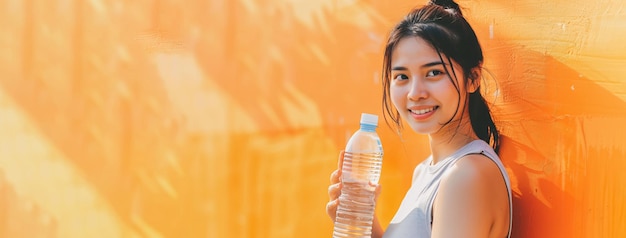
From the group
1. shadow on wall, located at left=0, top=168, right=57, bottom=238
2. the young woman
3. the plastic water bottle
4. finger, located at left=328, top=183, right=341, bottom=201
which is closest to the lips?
the young woman

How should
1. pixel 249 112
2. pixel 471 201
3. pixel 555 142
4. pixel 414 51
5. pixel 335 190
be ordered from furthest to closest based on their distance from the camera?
pixel 249 112 → pixel 335 190 → pixel 555 142 → pixel 414 51 → pixel 471 201

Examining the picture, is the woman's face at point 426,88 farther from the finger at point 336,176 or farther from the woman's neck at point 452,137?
the finger at point 336,176

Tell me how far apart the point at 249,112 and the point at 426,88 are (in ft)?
4.68

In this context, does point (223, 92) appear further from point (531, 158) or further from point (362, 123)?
point (531, 158)

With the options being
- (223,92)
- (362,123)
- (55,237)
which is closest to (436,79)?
(362,123)

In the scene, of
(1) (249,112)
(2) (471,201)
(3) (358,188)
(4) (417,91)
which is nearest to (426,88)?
(4) (417,91)

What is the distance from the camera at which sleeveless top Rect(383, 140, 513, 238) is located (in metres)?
2.21

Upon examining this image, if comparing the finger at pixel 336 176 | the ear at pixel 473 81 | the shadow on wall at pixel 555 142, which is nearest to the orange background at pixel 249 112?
the shadow on wall at pixel 555 142

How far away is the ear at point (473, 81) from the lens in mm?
2375

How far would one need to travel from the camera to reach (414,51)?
2.35 meters

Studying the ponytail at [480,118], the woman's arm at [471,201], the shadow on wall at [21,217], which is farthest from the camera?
the shadow on wall at [21,217]

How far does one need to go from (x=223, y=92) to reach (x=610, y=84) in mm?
1917

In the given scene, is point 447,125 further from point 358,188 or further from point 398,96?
point 358,188

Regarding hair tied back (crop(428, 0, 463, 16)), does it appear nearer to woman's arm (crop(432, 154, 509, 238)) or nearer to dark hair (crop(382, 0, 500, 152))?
dark hair (crop(382, 0, 500, 152))
